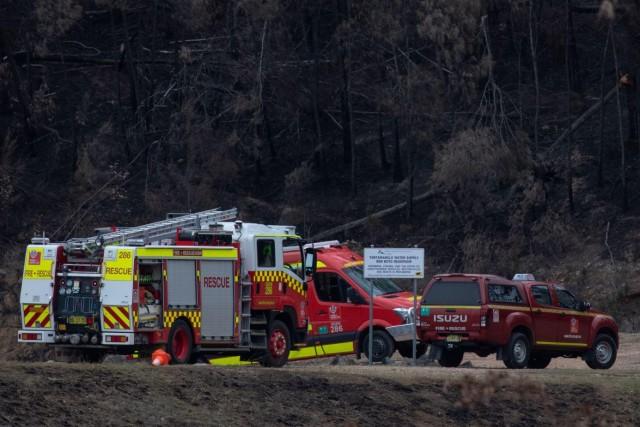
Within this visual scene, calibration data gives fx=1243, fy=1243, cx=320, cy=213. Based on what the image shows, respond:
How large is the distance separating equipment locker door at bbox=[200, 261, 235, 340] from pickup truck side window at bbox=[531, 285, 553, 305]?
20.4 feet

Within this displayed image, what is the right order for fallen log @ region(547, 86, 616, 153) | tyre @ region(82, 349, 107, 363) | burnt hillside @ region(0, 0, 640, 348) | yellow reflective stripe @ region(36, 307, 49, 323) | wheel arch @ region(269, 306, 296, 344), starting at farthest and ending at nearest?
1. fallen log @ region(547, 86, 616, 153)
2. burnt hillside @ region(0, 0, 640, 348)
3. wheel arch @ region(269, 306, 296, 344)
4. tyre @ region(82, 349, 107, 363)
5. yellow reflective stripe @ region(36, 307, 49, 323)

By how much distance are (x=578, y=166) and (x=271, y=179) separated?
456 inches

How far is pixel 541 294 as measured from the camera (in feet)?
79.3

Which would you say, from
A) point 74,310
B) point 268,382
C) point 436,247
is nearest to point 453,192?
point 436,247

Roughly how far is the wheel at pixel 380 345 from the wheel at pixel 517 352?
3423 millimetres

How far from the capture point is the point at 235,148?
45.4 m

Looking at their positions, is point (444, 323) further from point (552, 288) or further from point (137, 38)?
point (137, 38)

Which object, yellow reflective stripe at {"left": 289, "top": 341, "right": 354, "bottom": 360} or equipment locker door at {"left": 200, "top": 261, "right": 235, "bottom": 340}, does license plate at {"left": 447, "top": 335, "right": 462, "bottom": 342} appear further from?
equipment locker door at {"left": 200, "top": 261, "right": 235, "bottom": 340}

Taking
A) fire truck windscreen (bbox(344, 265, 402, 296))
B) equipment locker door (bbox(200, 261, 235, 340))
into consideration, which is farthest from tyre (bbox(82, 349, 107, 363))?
fire truck windscreen (bbox(344, 265, 402, 296))

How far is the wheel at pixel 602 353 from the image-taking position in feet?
81.1

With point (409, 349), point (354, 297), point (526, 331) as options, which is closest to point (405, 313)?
point (409, 349)

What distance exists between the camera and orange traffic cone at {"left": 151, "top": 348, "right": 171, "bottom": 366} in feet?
64.0

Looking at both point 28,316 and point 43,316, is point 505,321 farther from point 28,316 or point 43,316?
point 28,316

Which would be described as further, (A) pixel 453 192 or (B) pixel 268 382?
(A) pixel 453 192
